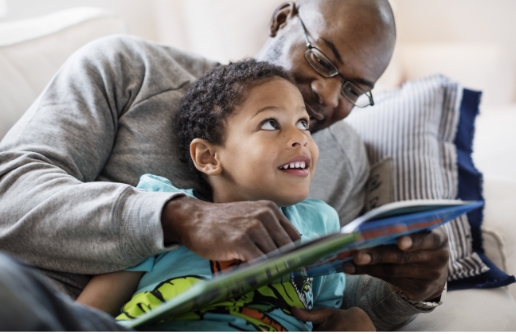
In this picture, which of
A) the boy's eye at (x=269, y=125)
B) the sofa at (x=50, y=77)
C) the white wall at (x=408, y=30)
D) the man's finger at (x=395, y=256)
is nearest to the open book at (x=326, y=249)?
the man's finger at (x=395, y=256)

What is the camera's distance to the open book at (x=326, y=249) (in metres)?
0.69

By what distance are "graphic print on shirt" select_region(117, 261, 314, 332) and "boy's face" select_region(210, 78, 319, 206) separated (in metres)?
0.20

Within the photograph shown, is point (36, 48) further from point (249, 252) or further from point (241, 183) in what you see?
point (249, 252)

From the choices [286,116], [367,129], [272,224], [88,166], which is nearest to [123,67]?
[88,166]

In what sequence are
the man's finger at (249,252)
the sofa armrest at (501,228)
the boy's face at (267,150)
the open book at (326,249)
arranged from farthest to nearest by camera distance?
the sofa armrest at (501,228) < the boy's face at (267,150) < the man's finger at (249,252) < the open book at (326,249)

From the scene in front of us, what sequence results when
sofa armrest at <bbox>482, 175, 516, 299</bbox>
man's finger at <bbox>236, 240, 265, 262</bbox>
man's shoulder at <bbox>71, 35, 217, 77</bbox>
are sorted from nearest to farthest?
1. man's finger at <bbox>236, 240, 265, 262</bbox>
2. man's shoulder at <bbox>71, 35, 217, 77</bbox>
3. sofa armrest at <bbox>482, 175, 516, 299</bbox>

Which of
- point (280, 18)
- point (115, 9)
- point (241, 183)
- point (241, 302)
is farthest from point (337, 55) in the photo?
point (115, 9)

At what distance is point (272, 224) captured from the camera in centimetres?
87

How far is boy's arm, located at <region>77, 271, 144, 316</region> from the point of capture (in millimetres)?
980

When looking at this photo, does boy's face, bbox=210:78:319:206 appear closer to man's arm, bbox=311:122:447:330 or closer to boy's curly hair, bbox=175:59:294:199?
boy's curly hair, bbox=175:59:294:199

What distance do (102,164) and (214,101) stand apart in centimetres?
30

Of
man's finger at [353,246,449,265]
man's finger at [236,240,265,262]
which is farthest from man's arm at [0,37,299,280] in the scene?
man's finger at [353,246,449,265]

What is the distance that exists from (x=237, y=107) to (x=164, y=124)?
0.23 m

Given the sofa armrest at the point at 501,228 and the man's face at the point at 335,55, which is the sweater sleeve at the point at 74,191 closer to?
the man's face at the point at 335,55
